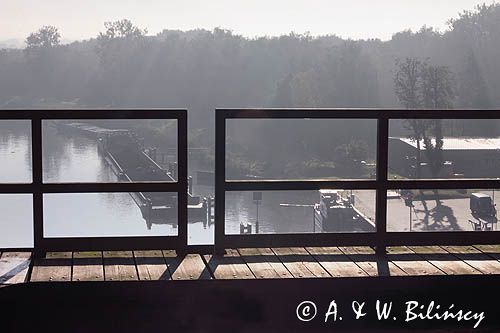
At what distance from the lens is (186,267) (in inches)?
237

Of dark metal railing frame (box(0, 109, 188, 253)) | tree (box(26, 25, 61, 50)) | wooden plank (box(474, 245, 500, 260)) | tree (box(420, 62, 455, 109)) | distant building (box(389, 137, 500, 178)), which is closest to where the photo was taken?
dark metal railing frame (box(0, 109, 188, 253))

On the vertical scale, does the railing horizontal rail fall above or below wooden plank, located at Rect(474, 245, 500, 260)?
above

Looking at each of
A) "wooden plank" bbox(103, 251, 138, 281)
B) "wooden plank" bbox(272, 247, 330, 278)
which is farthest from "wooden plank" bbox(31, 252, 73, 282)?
"wooden plank" bbox(272, 247, 330, 278)

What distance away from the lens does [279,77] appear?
47844mm

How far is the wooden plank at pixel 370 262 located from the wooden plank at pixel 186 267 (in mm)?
1111

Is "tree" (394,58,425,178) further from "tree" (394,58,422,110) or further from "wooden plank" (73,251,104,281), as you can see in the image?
"wooden plank" (73,251,104,281)

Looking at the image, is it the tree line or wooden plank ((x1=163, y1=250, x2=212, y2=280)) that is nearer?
wooden plank ((x1=163, y1=250, x2=212, y2=280))

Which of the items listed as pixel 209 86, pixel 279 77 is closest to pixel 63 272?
pixel 209 86

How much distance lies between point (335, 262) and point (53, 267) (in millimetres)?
2004

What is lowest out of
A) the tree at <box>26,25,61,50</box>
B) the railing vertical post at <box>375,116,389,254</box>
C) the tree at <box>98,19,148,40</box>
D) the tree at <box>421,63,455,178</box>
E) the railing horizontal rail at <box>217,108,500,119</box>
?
the railing vertical post at <box>375,116,389,254</box>

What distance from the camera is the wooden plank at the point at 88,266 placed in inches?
225

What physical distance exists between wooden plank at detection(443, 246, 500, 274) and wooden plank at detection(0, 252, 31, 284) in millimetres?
3152

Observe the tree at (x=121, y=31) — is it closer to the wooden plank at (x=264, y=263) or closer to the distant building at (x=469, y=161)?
the distant building at (x=469, y=161)

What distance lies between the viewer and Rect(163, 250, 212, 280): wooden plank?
227 inches
